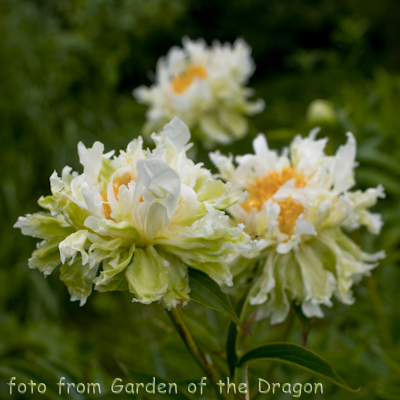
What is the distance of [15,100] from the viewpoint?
2.39 meters

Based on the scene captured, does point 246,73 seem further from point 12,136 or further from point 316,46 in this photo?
point 316,46

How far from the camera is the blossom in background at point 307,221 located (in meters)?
0.59

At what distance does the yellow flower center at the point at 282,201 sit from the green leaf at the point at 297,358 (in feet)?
0.62

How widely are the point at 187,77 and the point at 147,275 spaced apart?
1.25 metres

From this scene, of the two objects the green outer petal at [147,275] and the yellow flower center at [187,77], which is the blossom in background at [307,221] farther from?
the yellow flower center at [187,77]

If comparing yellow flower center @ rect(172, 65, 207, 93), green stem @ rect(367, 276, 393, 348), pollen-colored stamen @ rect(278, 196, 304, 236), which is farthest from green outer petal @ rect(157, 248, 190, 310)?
yellow flower center @ rect(172, 65, 207, 93)

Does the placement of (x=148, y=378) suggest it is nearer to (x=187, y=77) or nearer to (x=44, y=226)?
(x=44, y=226)

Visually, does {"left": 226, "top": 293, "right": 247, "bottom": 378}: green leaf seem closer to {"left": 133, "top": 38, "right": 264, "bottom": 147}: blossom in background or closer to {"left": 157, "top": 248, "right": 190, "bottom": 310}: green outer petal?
{"left": 157, "top": 248, "right": 190, "bottom": 310}: green outer petal

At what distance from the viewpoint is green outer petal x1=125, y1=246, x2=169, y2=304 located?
0.44m

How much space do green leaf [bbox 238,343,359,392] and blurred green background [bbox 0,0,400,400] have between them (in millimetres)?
125

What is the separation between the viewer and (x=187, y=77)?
62.4 inches

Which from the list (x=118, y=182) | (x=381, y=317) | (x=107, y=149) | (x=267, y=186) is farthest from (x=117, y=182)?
(x=107, y=149)

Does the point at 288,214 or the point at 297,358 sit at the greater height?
the point at 288,214

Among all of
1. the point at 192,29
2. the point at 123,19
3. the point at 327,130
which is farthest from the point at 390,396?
the point at 192,29
